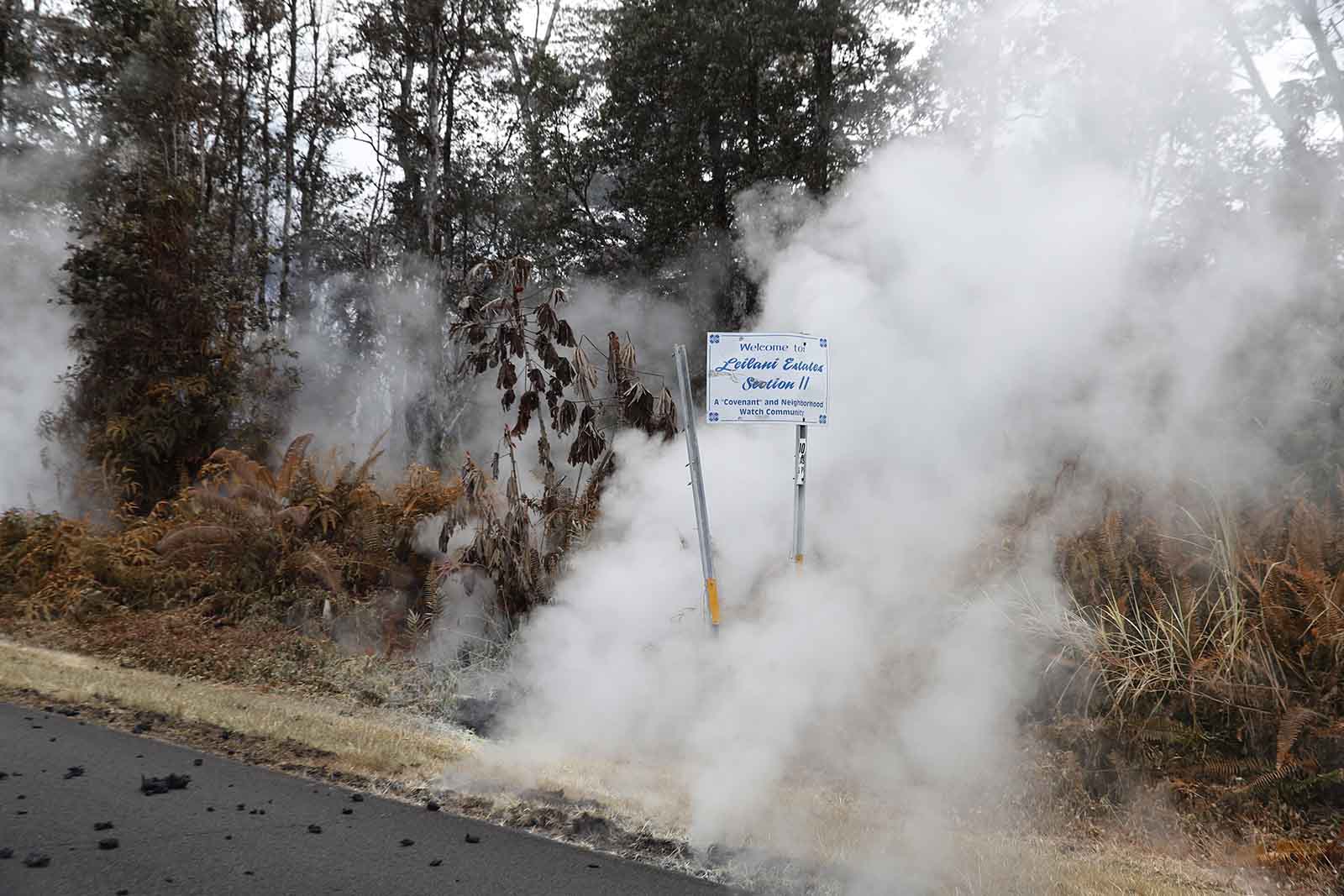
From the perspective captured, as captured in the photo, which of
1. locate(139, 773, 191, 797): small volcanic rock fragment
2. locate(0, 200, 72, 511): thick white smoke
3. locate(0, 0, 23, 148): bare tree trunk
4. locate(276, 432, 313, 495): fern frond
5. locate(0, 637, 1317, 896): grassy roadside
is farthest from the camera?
locate(0, 0, 23, 148): bare tree trunk

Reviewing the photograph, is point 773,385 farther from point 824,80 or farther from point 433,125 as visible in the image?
point 433,125

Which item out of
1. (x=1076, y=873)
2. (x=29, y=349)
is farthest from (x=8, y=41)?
(x=1076, y=873)

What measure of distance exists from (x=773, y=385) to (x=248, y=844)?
11.4ft

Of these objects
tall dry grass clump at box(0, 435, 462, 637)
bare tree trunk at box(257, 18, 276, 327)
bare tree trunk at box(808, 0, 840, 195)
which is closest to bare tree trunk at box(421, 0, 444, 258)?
bare tree trunk at box(257, 18, 276, 327)

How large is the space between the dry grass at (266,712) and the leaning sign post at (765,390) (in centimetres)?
186

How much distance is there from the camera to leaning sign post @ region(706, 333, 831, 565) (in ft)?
17.9

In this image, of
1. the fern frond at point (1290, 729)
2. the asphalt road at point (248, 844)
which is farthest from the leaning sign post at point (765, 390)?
the fern frond at point (1290, 729)

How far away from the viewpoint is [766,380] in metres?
5.50

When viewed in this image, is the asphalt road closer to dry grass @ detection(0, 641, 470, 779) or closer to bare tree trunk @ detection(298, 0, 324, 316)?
dry grass @ detection(0, 641, 470, 779)

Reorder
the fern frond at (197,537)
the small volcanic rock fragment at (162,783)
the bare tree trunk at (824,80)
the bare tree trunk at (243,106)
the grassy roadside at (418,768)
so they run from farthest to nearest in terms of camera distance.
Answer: the bare tree trunk at (243,106) → the bare tree trunk at (824,80) → the fern frond at (197,537) → the small volcanic rock fragment at (162,783) → the grassy roadside at (418,768)

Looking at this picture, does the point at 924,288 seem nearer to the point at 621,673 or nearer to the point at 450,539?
the point at 621,673

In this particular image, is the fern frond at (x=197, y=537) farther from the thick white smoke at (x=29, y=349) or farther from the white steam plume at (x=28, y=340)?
the white steam plume at (x=28, y=340)

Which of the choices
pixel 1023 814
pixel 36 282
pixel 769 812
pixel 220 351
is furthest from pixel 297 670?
pixel 36 282

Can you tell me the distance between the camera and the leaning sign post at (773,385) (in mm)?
5465
